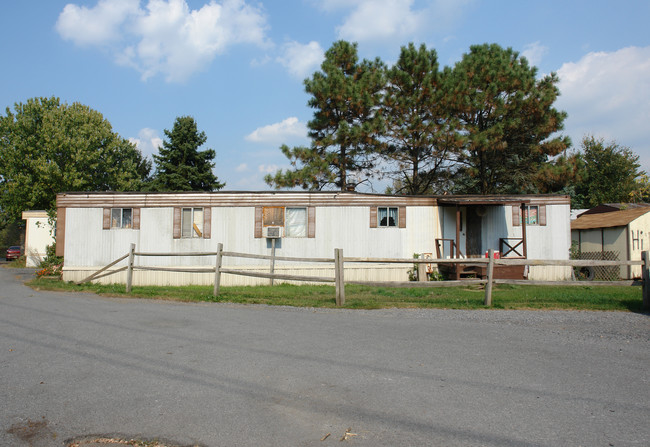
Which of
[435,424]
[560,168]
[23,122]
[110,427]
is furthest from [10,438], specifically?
[23,122]

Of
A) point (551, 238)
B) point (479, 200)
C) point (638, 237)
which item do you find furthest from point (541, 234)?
point (638, 237)

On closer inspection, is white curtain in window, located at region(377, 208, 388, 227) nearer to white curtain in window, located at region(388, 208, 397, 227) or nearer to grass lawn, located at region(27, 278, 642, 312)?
white curtain in window, located at region(388, 208, 397, 227)

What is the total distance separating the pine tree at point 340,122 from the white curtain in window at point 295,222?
7.38 meters

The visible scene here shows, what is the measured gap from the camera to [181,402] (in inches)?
169

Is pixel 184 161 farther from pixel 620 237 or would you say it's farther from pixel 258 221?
pixel 620 237

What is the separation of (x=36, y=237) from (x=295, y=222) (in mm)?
20624

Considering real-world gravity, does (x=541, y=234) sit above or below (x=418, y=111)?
below

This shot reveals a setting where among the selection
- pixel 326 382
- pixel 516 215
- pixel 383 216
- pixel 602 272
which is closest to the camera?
pixel 326 382

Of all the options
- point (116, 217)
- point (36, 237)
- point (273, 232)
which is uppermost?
point (116, 217)

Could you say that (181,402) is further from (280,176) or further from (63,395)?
(280,176)

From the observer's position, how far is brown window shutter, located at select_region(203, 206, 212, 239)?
17828 mm

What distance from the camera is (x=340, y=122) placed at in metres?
25.5

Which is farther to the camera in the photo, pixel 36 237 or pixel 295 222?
pixel 36 237

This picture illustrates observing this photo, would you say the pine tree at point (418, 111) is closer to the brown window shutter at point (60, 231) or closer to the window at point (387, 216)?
the window at point (387, 216)
